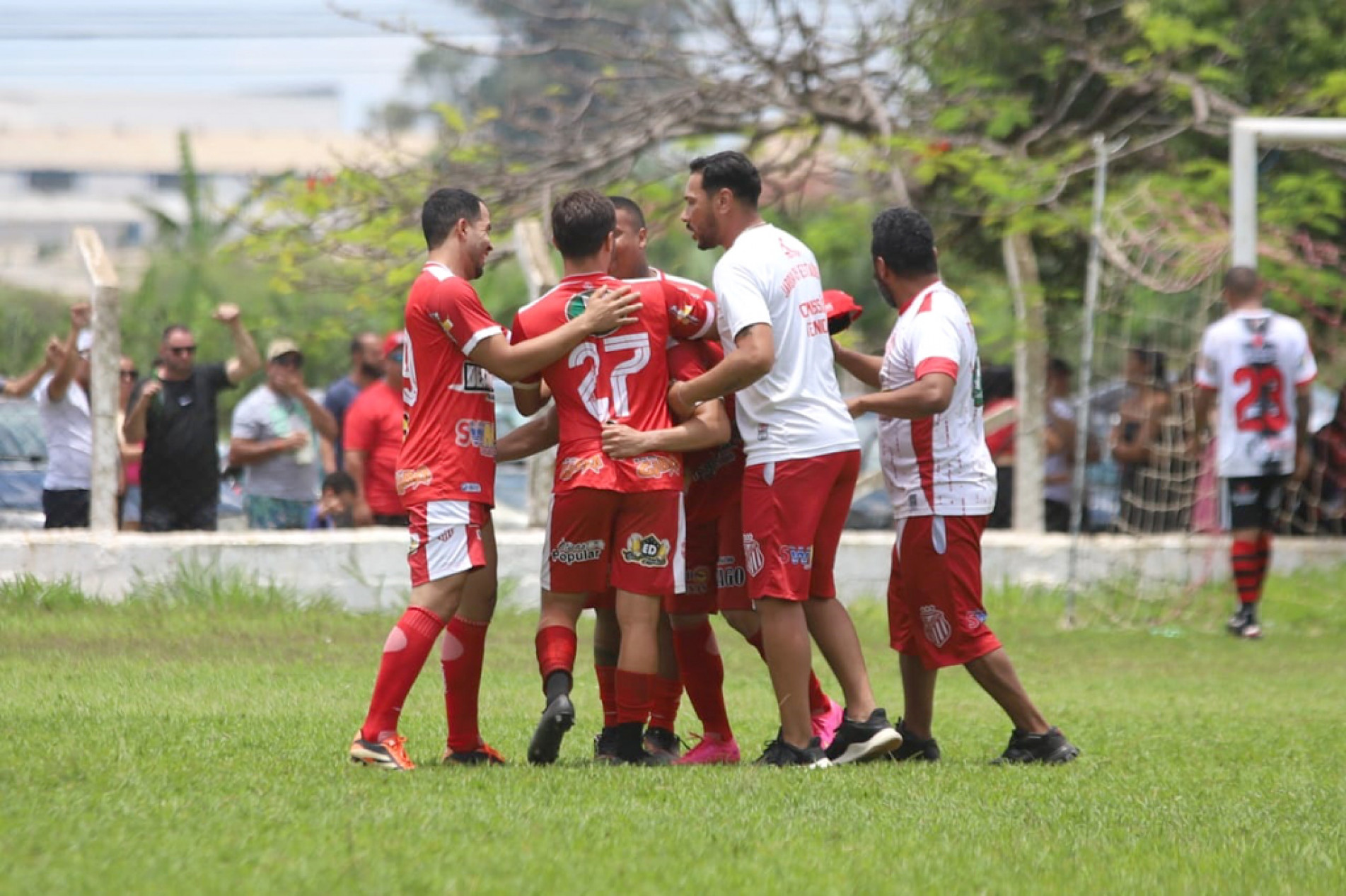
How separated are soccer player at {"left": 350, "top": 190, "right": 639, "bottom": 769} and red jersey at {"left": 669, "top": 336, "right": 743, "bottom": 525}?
492 millimetres

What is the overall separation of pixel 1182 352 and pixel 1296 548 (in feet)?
5.70

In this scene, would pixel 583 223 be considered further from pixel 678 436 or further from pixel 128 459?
pixel 128 459

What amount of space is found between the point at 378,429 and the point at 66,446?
2048mm

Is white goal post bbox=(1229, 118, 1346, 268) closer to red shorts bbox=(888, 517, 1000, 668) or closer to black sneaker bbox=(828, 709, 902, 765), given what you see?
red shorts bbox=(888, 517, 1000, 668)

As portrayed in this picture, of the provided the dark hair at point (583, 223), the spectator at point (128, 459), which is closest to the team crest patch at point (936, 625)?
the dark hair at point (583, 223)

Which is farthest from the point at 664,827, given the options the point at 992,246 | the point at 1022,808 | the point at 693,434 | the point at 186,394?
the point at 992,246

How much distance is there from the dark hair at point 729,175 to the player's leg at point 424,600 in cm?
150

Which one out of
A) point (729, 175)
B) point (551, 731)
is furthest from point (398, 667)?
point (729, 175)

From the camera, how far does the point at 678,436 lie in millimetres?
6340

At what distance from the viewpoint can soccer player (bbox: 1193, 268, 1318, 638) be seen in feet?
38.8

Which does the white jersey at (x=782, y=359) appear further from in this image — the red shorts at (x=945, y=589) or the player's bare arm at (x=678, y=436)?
the red shorts at (x=945, y=589)

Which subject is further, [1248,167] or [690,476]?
[1248,167]

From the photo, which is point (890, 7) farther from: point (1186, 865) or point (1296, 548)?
point (1186, 865)

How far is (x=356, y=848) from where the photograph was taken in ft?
15.0
